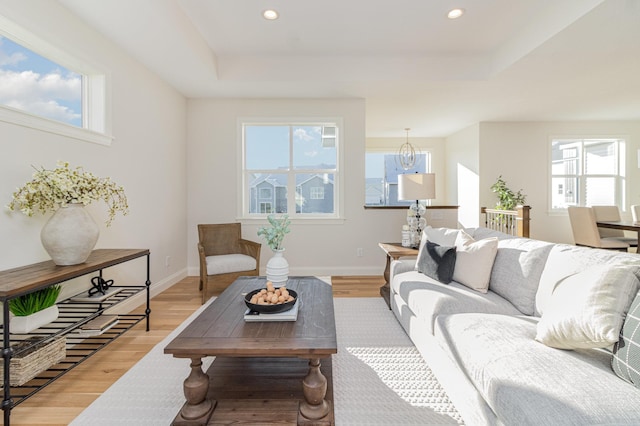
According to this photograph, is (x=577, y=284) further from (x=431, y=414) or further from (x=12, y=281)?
(x=12, y=281)

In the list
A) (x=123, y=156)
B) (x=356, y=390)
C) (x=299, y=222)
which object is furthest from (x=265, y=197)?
(x=356, y=390)

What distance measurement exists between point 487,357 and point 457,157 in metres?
6.17

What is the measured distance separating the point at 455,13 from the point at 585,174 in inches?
200

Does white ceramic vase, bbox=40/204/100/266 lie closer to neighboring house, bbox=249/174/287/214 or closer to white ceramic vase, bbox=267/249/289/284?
white ceramic vase, bbox=267/249/289/284

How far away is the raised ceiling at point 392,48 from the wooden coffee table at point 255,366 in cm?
252

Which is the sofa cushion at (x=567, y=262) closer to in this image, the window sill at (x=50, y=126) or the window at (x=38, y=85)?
the window sill at (x=50, y=126)

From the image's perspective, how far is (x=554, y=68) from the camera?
3.38 metres

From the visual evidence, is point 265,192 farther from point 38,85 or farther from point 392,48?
point 38,85

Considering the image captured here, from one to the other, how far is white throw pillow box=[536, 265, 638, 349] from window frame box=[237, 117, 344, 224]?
10.4 feet

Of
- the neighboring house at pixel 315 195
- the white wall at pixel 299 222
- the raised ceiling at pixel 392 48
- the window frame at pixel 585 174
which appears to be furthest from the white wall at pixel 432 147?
the neighboring house at pixel 315 195

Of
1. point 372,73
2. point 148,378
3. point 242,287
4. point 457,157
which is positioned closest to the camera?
point 148,378

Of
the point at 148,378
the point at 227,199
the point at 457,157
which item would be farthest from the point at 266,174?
the point at 457,157

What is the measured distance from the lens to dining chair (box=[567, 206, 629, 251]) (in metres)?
4.20

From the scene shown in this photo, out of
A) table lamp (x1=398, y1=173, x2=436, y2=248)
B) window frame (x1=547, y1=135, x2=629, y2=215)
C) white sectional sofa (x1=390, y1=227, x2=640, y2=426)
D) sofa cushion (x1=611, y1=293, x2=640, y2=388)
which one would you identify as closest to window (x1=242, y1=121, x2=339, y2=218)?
table lamp (x1=398, y1=173, x2=436, y2=248)
